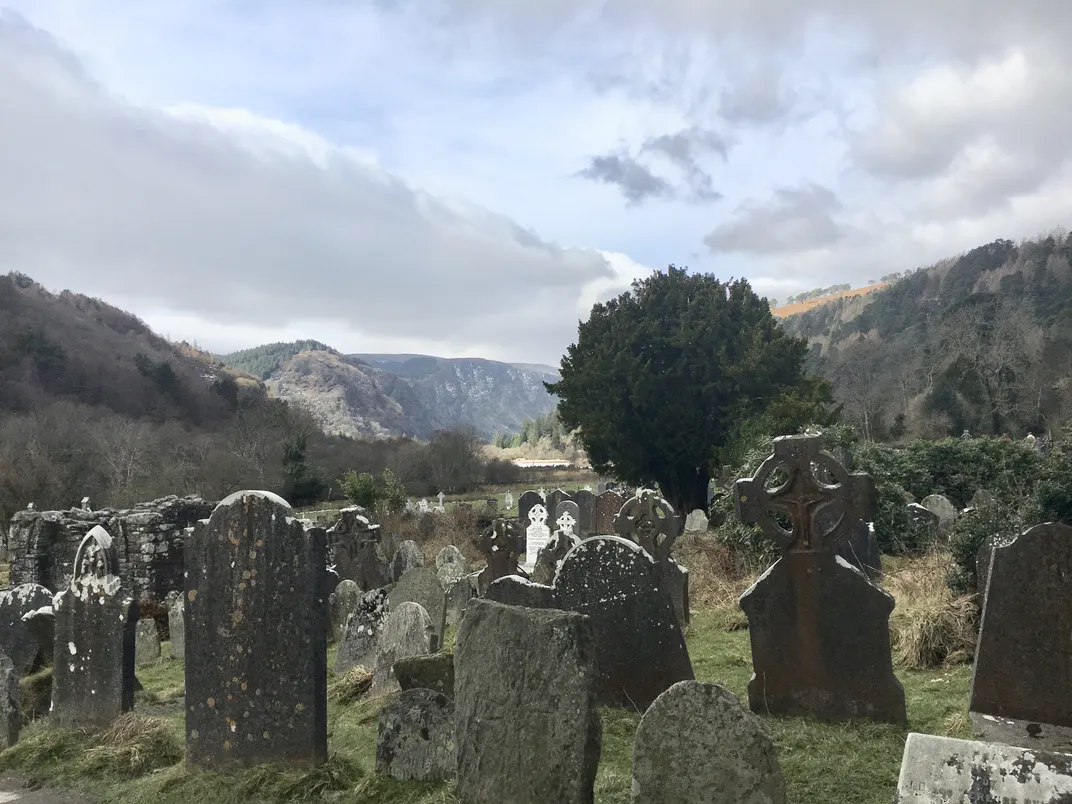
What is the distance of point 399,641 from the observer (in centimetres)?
784

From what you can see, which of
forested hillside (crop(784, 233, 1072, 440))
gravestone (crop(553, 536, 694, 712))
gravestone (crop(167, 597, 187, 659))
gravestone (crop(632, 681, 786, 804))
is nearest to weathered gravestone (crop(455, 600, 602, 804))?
gravestone (crop(632, 681, 786, 804))

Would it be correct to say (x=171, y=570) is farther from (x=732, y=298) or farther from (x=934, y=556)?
(x=732, y=298)

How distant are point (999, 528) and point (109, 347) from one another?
81.8 metres

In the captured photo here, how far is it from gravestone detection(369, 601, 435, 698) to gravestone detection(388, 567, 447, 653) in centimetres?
143

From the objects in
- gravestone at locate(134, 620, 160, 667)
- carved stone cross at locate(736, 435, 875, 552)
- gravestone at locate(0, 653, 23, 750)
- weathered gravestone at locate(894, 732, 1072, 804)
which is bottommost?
gravestone at locate(134, 620, 160, 667)

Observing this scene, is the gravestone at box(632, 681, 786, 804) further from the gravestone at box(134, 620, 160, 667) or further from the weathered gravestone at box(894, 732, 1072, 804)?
the gravestone at box(134, 620, 160, 667)

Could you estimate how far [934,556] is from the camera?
10625 millimetres

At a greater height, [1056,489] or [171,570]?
[1056,489]

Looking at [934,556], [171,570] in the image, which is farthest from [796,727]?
[171,570]

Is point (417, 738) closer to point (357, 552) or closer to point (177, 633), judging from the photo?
point (177, 633)

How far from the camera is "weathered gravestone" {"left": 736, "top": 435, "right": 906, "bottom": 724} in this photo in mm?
5895

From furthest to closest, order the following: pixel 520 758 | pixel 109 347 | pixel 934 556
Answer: pixel 109 347 → pixel 934 556 → pixel 520 758

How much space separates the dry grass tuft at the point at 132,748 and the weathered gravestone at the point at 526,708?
10.9 ft

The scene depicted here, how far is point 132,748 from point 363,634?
3.17 meters
